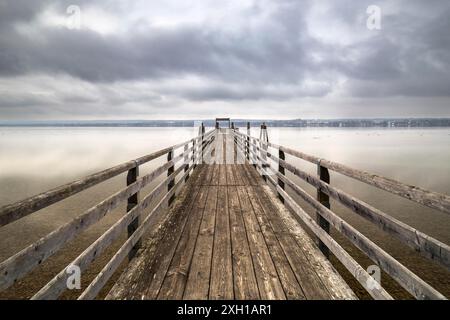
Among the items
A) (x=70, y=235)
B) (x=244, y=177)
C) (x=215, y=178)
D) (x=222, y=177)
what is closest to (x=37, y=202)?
(x=70, y=235)

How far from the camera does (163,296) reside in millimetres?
2867

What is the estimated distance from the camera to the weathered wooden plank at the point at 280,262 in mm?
2955

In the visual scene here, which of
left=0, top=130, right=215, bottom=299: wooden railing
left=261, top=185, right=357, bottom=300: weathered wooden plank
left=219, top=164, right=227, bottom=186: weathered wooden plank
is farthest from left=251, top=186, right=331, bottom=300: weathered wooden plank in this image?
left=219, top=164, right=227, bottom=186: weathered wooden plank

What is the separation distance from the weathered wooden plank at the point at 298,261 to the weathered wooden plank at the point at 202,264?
110 centimetres

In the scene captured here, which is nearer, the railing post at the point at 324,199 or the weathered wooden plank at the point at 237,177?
the railing post at the point at 324,199

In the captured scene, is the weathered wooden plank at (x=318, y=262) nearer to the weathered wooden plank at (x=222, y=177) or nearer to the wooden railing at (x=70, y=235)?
the wooden railing at (x=70, y=235)

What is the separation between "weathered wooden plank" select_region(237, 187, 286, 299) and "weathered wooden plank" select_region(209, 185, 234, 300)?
0.35 meters

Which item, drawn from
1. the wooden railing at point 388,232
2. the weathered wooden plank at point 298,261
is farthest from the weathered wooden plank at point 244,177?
the wooden railing at point 388,232

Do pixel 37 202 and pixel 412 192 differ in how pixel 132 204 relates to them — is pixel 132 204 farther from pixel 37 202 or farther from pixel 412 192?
pixel 412 192

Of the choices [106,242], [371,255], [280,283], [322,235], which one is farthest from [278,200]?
[106,242]

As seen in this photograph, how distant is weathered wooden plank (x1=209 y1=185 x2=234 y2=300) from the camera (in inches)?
116
